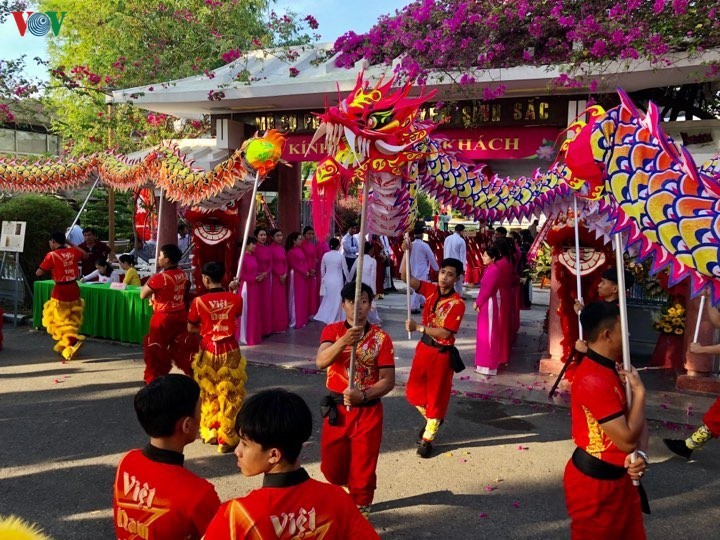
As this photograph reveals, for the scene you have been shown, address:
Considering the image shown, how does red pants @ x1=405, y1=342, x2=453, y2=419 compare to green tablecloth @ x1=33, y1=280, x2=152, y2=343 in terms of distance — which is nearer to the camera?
red pants @ x1=405, y1=342, x2=453, y2=419

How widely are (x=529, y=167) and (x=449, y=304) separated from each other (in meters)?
7.68

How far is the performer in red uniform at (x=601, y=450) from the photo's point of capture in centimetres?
269

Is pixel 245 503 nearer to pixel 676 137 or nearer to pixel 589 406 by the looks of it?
pixel 589 406

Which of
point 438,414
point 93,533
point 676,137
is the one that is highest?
point 676,137

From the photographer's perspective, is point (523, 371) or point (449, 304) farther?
point (523, 371)

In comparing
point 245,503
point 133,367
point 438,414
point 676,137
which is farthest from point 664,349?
point 245,503

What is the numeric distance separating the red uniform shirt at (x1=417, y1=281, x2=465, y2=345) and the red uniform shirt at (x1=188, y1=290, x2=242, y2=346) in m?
1.63

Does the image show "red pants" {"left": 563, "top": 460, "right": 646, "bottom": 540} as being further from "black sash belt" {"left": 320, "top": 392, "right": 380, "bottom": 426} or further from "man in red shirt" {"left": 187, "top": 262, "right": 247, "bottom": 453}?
"man in red shirt" {"left": 187, "top": 262, "right": 247, "bottom": 453}

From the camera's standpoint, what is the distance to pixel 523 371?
7.86 metres

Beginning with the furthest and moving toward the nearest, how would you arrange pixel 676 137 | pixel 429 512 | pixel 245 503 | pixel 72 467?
pixel 676 137
pixel 72 467
pixel 429 512
pixel 245 503

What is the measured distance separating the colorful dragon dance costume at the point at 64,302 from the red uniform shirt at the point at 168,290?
2.50m

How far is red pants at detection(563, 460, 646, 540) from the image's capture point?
2.76 m

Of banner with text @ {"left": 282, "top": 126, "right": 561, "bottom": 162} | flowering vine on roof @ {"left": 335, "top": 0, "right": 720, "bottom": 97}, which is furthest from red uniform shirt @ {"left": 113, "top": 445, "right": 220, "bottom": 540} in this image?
banner with text @ {"left": 282, "top": 126, "right": 561, "bottom": 162}

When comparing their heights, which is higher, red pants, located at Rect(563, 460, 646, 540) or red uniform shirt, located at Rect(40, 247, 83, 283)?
red uniform shirt, located at Rect(40, 247, 83, 283)
